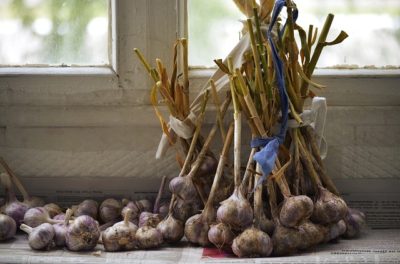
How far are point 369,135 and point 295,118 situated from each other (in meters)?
0.27

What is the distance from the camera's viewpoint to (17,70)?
1421mm

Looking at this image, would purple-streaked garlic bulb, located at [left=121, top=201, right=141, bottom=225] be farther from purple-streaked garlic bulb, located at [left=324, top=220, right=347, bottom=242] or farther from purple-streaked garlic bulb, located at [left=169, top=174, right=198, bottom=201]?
purple-streaked garlic bulb, located at [left=324, top=220, right=347, bottom=242]

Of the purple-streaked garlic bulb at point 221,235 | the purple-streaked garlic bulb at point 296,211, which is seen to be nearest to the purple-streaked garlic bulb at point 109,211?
the purple-streaked garlic bulb at point 221,235

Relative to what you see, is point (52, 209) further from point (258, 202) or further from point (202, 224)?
point (258, 202)

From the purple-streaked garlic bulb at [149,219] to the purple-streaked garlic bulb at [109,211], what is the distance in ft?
0.28

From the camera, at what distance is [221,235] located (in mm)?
1124

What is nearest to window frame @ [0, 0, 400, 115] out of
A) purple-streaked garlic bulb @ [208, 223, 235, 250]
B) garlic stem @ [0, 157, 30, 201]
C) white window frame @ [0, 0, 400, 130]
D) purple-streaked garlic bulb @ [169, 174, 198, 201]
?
white window frame @ [0, 0, 400, 130]

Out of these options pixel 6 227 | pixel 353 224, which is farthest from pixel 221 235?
pixel 6 227

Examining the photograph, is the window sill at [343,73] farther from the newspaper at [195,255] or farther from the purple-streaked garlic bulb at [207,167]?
the newspaper at [195,255]

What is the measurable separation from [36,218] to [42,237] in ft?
0.28

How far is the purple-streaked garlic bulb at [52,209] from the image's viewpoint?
4.25ft

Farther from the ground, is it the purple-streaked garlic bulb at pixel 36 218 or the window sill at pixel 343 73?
the window sill at pixel 343 73

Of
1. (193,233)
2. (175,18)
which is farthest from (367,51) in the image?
(193,233)

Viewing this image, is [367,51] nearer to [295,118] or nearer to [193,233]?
[295,118]
